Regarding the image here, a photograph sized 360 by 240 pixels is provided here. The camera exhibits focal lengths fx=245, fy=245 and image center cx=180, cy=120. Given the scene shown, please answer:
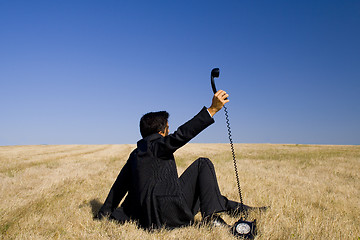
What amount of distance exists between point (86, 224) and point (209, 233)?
1771 mm

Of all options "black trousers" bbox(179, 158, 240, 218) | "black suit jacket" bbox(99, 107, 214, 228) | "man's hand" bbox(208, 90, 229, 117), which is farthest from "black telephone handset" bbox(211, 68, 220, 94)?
"black trousers" bbox(179, 158, 240, 218)

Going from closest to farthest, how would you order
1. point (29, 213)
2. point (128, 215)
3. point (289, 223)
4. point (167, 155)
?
point (167, 155)
point (289, 223)
point (128, 215)
point (29, 213)

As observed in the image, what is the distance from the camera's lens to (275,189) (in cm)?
586

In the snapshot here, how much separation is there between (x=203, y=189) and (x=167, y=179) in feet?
1.90

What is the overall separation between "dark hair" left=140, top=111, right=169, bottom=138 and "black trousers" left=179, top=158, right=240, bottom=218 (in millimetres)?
763

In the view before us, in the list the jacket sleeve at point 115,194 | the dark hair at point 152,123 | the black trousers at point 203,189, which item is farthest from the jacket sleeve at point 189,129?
the jacket sleeve at point 115,194

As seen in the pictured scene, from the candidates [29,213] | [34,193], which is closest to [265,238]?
[29,213]

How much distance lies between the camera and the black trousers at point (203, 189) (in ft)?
10.5

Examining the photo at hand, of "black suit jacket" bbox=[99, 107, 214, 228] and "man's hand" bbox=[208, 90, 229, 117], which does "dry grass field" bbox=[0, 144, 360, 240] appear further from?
"man's hand" bbox=[208, 90, 229, 117]

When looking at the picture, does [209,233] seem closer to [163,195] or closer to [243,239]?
[243,239]

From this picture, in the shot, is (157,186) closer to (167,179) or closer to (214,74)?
(167,179)

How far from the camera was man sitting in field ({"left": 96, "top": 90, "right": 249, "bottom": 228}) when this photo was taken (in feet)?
8.81

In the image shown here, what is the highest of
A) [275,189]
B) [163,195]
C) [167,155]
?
[167,155]

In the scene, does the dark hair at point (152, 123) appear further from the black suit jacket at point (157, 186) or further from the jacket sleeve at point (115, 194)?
the jacket sleeve at point (115, 194)
